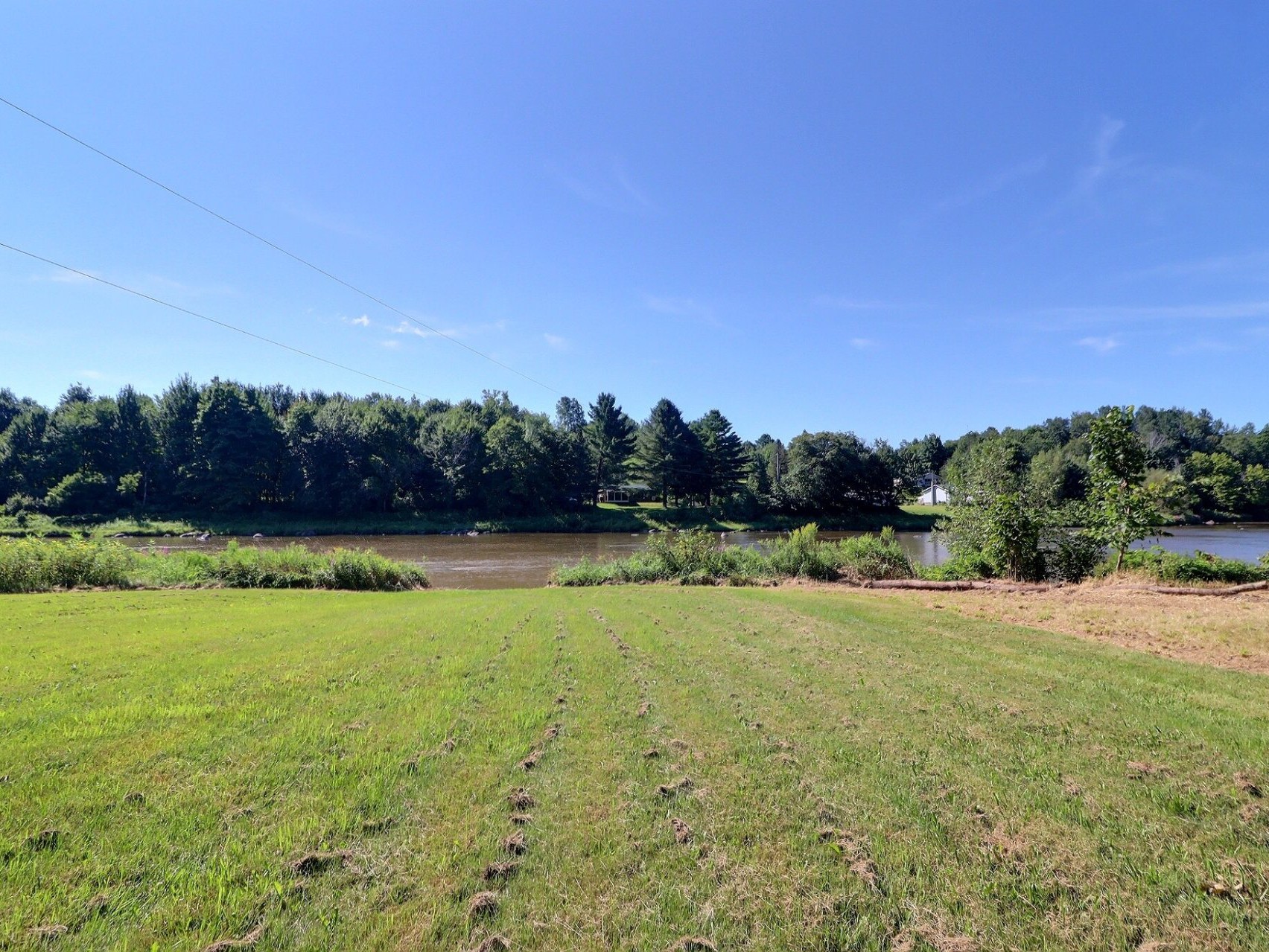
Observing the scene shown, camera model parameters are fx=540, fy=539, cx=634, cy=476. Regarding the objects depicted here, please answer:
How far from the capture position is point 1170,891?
2.87 metres

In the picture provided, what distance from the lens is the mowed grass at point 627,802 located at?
104 inches

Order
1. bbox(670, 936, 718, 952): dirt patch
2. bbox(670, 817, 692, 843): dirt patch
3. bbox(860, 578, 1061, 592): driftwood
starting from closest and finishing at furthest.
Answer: bbox(670, 936, 718, 952): dirt patch
bbox(670, 817, 692, 843): dirt patch
bbox(860, 578, 1061, 592): driftwood

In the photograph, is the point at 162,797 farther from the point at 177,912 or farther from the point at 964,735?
the point at 964,735

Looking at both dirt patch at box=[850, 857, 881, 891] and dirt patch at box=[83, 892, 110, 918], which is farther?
dirt patch at box=[850, 857, 881, 891]

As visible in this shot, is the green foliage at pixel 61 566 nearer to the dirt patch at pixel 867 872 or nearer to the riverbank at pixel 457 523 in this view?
the dirt patch at pixel 867 872

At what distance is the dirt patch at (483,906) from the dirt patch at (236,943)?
0.93 meters

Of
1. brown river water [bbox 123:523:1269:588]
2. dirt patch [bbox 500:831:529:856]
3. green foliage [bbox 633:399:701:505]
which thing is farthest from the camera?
green foliage [bbox 633:399:701:505]

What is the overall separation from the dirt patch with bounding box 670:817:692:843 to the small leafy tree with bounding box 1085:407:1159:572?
17.7 m

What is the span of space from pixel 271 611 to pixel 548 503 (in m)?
48.3

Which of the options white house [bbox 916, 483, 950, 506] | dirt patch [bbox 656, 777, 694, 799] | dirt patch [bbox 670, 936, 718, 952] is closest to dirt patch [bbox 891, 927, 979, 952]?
dirt patch [bbox 670, 936, 718, 952]

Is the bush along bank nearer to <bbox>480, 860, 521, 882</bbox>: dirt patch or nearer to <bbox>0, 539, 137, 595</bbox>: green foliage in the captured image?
<bbox>0, 539, 137, 595</bbox>: green foliage

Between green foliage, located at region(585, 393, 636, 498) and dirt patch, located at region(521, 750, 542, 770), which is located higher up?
green foliage, located at region(585, 393, 636, 498)

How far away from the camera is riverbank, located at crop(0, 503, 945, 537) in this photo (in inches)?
1863

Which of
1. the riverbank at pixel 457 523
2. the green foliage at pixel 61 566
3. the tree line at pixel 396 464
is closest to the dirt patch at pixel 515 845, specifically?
the green foliage at pixel 61 566
